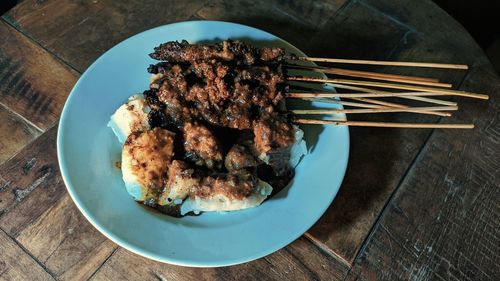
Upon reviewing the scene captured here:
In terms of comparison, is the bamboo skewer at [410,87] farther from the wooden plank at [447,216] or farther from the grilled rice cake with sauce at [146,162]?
the grilled rice cake with sauce at [146,162]

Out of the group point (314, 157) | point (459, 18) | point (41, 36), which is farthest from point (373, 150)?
point (459, 18)

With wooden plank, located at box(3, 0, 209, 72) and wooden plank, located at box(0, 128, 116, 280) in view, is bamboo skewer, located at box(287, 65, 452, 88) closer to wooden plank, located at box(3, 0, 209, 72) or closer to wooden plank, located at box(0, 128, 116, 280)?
wooden plank, located at box(3, 0, 209, 72)

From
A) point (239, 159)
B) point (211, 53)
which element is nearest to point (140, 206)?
point (239, 159)

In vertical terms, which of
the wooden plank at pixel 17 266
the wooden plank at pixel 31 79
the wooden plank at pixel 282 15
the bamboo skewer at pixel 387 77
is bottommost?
the wooden plank at pixel 17 266

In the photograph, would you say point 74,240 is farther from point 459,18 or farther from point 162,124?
point 459,18

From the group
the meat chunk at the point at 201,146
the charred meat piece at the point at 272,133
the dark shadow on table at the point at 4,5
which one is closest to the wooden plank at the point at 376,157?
the charred meat piece at the point at 272,133

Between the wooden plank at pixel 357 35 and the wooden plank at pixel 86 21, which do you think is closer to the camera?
the wooden plank at pixel 86 21
